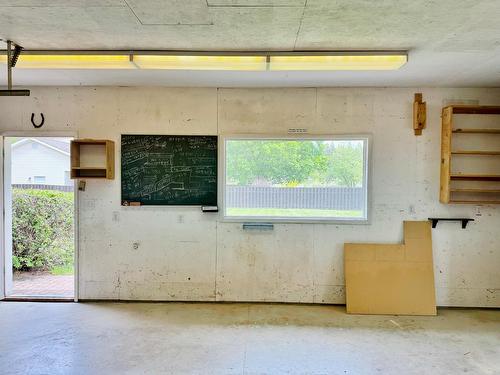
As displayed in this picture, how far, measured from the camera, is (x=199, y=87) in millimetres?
3930

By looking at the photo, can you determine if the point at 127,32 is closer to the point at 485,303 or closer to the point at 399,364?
the point at 399,364

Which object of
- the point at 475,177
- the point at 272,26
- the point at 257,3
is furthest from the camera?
the point at 475,177

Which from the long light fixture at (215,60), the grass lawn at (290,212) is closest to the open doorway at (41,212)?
the long light fixture at (215,60)

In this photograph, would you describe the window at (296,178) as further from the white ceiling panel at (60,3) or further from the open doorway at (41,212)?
the open doorway at (41,212)

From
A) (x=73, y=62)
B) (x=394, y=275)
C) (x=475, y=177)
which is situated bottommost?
(x=394, y=275)

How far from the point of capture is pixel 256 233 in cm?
397

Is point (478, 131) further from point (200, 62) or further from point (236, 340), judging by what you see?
point (236, 340)

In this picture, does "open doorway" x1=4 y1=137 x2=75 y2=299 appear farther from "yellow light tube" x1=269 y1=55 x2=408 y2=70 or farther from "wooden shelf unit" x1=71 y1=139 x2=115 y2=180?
"yellow light tube" x1=269 y1=55 x2=408 y2=70

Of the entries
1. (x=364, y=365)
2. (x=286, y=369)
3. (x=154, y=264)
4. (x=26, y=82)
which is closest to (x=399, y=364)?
(x=364, y=365)

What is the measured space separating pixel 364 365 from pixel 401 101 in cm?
297

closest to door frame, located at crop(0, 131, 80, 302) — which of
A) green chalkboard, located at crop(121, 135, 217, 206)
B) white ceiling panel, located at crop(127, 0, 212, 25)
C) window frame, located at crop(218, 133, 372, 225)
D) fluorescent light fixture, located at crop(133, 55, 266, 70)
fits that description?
green chalkboard, located at crop(121, 135, 217, 206)

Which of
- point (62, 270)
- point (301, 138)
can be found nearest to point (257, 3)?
point (301, 138)

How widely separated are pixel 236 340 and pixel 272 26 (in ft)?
9.19

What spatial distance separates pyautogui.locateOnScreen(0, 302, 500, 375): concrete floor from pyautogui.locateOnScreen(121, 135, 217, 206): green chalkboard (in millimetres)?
1365
